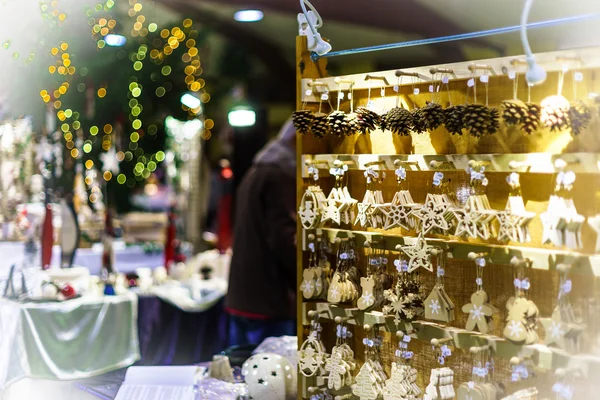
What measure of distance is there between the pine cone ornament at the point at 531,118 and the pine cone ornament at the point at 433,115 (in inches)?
8.7

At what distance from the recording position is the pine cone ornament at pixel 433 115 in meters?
1.90

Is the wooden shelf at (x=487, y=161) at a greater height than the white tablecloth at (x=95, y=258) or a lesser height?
greater

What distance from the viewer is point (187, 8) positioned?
5.25 m

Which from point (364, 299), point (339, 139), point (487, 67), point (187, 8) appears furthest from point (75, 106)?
point (487, 67)

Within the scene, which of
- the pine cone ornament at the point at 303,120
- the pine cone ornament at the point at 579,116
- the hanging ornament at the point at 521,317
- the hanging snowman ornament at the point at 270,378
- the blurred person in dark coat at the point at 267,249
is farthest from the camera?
the blurred person in dark coat at the point at 267,249

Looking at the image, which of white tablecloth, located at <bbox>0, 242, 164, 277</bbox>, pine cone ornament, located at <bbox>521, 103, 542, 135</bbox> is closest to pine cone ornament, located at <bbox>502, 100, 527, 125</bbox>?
pine cone ornament, located at <bbox>521, 103, 542, 135</bbox>

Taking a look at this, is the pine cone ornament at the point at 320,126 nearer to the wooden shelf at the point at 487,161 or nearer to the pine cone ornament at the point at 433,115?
the wooden shelf at the point at 487,161

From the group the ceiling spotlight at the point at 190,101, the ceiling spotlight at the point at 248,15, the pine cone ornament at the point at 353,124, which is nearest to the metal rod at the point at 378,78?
the pine cone ornament at the point at 353,124

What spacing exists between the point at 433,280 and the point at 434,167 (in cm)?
34

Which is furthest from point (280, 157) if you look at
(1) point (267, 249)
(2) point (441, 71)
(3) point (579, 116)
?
(3) point (579, 116)

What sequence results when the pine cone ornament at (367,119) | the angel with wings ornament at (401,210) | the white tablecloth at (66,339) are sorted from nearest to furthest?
the angel with wings ornament at (401,210), the pine cone ornament at (367,119), the white tablecloth at (66,339)

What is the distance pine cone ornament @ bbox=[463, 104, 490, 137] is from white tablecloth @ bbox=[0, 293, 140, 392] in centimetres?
235

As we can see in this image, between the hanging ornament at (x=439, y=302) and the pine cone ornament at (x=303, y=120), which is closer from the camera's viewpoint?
the hanging ornament at (x=439, y=302)

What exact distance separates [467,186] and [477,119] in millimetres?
236
